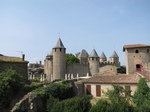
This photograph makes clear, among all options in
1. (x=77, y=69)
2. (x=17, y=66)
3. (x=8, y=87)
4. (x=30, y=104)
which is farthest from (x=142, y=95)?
(x=77, y=69)

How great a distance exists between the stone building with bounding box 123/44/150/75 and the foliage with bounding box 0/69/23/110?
16.6m

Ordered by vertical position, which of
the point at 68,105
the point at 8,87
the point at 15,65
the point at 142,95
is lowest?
the point at 68,105

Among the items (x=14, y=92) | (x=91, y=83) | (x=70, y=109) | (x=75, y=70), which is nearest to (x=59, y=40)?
(x=75, y=70)

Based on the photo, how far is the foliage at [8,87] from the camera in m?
10.7

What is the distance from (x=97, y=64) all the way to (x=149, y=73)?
2500cm

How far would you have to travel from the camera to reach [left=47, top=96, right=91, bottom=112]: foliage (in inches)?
436

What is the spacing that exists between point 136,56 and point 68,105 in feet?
47.7

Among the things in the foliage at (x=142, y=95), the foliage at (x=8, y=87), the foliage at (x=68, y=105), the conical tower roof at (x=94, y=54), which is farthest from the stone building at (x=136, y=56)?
the foliage at (x=8, y=87)

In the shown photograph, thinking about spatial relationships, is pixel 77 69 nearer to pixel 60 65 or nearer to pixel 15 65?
pixel 60 65

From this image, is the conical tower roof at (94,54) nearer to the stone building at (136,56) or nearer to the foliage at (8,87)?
the stone building at (136,56)

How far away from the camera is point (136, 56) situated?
66.8 ft

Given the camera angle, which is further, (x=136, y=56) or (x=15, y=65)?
(x=136, y=56)

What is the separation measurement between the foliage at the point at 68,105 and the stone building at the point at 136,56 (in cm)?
1211

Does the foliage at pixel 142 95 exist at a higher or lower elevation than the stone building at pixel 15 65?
lower
